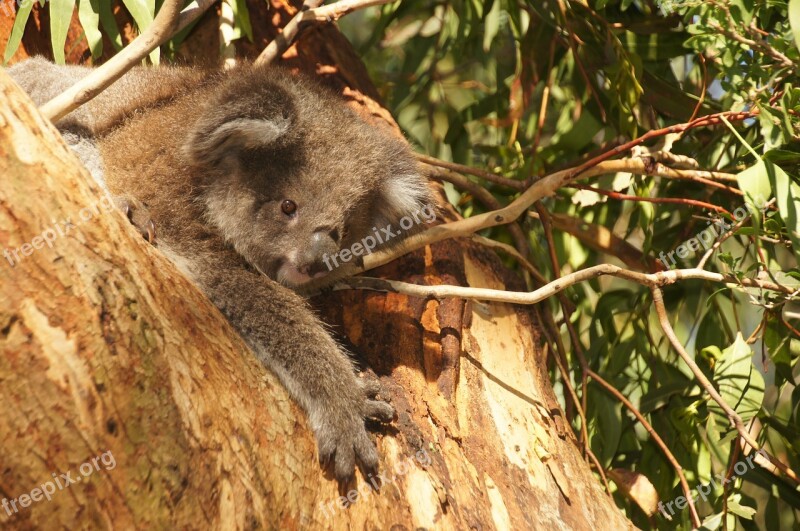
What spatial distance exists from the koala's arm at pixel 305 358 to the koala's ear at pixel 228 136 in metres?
0.39

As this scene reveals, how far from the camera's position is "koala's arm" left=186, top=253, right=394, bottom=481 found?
2.35 metres

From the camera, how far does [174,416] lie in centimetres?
188

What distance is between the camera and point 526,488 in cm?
261

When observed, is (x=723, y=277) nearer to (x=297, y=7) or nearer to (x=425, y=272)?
(x=425, y=272)

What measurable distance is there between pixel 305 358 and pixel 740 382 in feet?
5.42

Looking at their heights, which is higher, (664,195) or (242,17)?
(242,17)

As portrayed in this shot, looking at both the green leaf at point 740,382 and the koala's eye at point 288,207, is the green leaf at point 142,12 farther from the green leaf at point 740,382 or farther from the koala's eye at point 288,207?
the green leaf at point 740,382

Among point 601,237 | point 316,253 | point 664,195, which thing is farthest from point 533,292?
point 664,195

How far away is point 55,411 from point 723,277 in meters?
2.24

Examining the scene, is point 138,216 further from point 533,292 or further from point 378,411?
point 533,292

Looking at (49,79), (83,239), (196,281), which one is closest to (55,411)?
(83,239)

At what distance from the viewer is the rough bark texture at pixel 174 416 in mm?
1697

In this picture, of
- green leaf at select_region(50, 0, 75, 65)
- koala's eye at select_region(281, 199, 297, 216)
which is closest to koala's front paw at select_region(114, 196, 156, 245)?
koala's eye at select_region(281, 199, 297, 216)

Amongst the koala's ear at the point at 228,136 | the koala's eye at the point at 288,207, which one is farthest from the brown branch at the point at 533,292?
the koala's ear at the point at 228,136
